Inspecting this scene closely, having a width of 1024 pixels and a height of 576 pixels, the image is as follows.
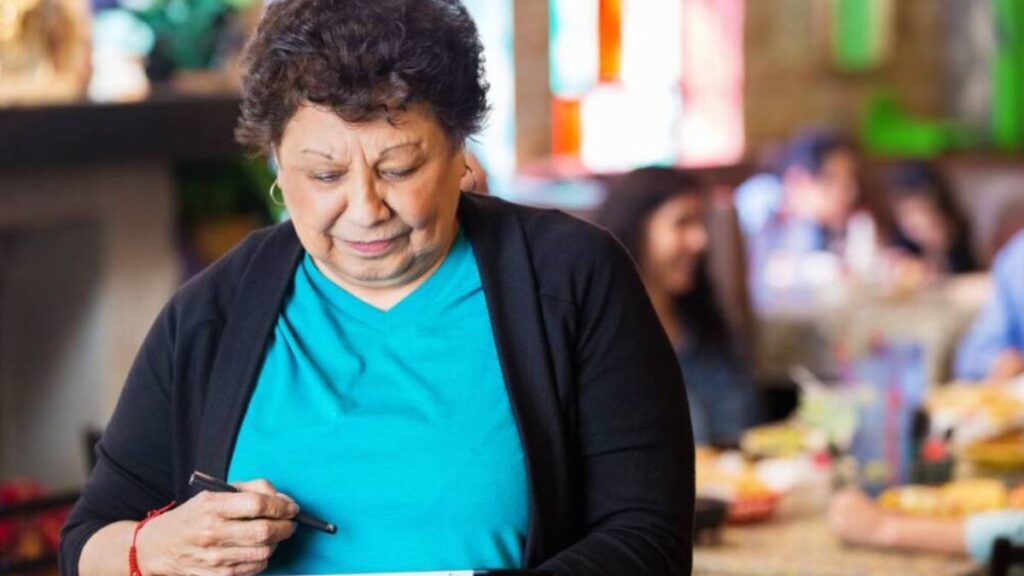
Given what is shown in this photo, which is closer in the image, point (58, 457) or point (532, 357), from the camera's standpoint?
point (532, 357)

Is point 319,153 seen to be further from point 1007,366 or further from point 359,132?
point 1007,366

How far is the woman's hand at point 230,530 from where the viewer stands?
1764 millimetres

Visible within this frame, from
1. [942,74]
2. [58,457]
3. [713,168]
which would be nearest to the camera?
[58,457]

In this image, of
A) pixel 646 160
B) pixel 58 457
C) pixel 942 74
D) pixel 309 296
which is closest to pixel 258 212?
pixel 58 457

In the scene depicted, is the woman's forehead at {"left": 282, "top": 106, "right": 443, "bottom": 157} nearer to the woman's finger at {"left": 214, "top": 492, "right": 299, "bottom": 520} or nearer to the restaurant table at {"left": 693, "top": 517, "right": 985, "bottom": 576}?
the woman's finger at {"left": 214, "top": 492, "right": 299, "bottom": 520}

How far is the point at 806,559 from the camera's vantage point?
2.95 meters

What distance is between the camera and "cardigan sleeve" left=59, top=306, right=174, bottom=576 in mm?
1934

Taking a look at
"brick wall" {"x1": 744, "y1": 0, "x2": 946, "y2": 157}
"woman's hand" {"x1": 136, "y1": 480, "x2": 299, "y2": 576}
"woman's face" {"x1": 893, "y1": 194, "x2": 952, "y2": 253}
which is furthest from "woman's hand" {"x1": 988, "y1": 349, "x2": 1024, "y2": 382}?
"brick wall" {"x1": 744, "y1": 0, "x2": 946, "y2": 157}

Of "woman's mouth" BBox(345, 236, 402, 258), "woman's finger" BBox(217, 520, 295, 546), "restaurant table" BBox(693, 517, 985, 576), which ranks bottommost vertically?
"restaurant table" BBox(693, 517, 985, 576)

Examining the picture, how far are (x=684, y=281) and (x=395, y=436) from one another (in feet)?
9.18

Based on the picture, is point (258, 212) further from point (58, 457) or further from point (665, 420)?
point (665, 420)

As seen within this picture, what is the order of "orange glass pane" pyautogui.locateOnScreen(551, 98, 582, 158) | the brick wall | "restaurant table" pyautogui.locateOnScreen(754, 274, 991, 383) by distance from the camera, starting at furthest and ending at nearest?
1. the brick wall
2. "orange glass pane" pyautogui.locateOnScreen(551, 98, 582, 158)
3. "restaurant table" pyautogui.locateOnScreen(754, 274, 991, 383)

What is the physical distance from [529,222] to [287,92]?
11.8 inches

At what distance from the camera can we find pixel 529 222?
1.95 metres
